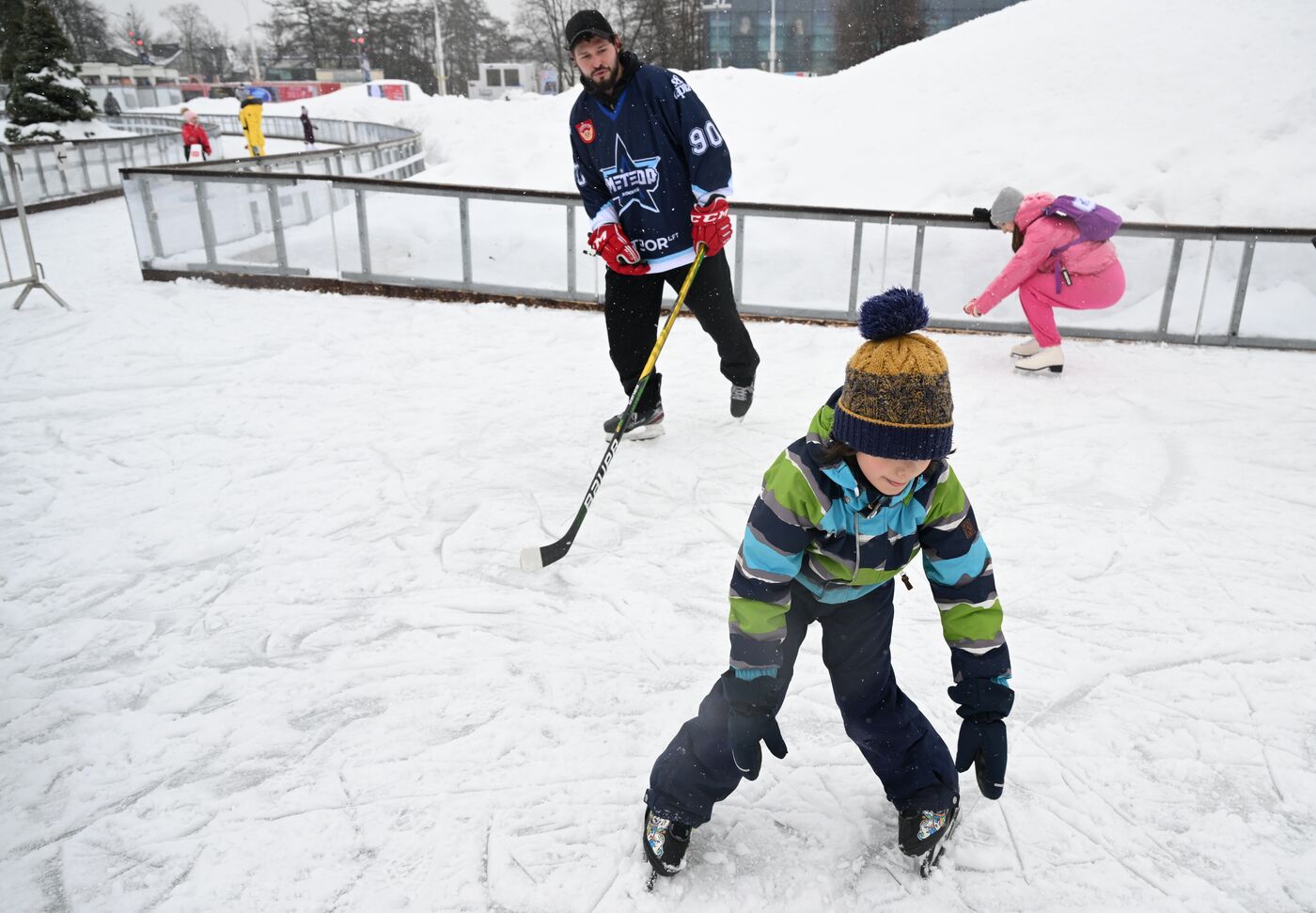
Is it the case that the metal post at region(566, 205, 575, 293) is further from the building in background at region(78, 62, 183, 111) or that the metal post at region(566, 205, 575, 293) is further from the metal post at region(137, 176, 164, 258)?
the building in background at region(78, 62, 183, 111)

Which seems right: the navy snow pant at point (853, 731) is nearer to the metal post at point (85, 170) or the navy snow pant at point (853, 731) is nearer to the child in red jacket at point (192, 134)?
the metal post at point (85, 170)

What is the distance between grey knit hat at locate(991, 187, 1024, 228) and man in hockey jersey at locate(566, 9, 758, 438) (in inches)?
84.5

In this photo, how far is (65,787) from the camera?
235 cm

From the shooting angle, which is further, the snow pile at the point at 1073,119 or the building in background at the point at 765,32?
the building in background at the point at 765,32

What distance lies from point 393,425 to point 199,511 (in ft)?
3.93

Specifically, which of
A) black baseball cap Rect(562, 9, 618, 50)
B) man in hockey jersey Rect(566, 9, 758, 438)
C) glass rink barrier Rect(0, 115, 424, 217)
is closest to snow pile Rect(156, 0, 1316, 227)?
glass rink barrier Rect(0, 115, 424, 217)

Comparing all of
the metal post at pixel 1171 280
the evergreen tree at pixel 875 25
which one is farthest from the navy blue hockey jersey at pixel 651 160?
the evergreen tree at pixel 875 25

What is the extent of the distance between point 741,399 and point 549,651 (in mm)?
2283

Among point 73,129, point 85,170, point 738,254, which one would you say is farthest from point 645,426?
point 73,129

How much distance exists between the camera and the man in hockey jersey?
4.21 metres

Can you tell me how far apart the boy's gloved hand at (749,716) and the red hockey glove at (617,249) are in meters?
2.89

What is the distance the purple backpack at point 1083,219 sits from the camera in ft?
18.1

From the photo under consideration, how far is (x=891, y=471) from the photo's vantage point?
174cm

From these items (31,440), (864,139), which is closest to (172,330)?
(31,440)
